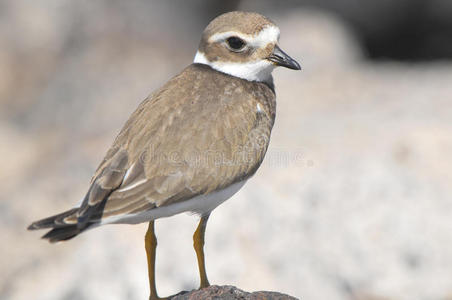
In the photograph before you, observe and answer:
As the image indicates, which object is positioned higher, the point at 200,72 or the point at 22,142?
the point at 22,142

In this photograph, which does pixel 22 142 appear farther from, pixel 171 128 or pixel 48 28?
pixel 171 128

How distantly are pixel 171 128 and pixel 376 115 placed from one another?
578 centimetres

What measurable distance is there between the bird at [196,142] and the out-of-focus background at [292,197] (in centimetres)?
180

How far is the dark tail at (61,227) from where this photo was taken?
5.91 m

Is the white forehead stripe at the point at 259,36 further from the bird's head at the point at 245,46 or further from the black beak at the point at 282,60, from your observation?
the black beak at the point at 282,60

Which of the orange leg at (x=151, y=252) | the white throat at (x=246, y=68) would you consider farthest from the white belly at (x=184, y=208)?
the white throat at (x=246, y=68)

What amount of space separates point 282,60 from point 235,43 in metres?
0.47

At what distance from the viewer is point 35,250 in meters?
9.96

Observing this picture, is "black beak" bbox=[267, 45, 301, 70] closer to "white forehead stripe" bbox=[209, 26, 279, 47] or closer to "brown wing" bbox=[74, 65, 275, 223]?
"white forehead stripe" bbox=[209, 26, 279, 47]

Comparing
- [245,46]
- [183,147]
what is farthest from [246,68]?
[183,147]

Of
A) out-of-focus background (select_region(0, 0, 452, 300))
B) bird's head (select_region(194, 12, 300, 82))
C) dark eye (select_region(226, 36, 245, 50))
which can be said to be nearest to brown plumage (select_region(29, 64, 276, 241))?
bird's head (select_region(194, 12, 300, 82))

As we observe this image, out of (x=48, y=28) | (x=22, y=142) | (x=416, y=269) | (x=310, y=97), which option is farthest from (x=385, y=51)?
(x=416, y=269)

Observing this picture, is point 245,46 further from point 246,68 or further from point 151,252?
point 151,252

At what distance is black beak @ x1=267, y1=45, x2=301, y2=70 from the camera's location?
7.37m
